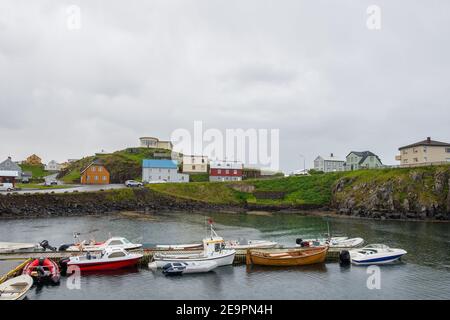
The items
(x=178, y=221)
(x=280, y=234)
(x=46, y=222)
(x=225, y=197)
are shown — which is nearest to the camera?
(x=280, y=234)

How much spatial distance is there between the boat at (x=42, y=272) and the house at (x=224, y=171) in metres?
94.9

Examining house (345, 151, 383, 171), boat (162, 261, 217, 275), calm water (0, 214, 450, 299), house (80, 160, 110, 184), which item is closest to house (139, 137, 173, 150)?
house (80, 160, 110, 184)

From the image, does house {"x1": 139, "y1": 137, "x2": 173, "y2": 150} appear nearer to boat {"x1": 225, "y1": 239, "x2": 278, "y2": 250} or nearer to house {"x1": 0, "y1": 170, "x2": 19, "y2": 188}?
house {"x1": 0, "y1": 170, "x2": 19, "y2": 188}

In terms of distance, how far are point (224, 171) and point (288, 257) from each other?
3498 inches

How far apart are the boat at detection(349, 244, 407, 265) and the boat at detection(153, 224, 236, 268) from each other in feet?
47.9

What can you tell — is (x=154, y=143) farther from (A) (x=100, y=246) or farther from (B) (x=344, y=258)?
(B) (x=344, y=258)

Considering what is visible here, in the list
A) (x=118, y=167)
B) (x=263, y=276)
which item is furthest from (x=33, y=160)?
(x=263, y=276)

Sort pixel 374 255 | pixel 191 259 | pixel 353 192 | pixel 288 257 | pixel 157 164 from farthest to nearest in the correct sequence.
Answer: pixel 157 164 < pixel 353 192 < pixel 374 255 < pixel 288 257 < pixel 191 259

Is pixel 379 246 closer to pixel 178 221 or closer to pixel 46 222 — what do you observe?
pixel 178 221

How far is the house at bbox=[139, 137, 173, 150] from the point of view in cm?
17925

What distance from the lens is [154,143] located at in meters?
182

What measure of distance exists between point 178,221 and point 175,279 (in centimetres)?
4053
